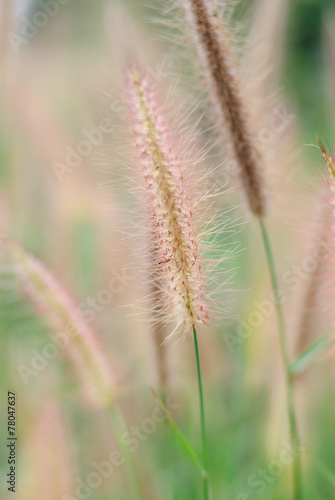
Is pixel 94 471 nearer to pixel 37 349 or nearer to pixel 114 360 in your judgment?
pixel 114 360

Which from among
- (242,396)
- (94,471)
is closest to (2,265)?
(94,471)

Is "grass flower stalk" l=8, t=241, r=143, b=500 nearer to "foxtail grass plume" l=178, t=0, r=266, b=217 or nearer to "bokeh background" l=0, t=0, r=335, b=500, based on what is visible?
"bokeh background" l=0, t=0, r=335, b=500

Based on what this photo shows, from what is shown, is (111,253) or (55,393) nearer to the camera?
(55,393)
